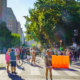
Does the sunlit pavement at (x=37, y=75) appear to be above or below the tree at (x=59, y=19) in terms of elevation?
below

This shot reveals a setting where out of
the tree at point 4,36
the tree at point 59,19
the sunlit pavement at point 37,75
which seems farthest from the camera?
the tree at point 4,36

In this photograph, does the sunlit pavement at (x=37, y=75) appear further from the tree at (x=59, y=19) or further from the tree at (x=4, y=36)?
the tree at (x=4, y=36)

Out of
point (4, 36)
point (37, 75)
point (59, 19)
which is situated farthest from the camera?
point (4, 36)

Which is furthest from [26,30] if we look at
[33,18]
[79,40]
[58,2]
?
[79,40]

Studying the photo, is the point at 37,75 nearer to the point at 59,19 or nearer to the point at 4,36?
the point at 59,19

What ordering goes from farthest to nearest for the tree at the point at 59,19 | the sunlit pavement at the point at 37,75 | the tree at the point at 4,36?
1. the tree at the point at 4,36
2. the tree at the point at 59,19
3. the sunlit pavement at the point at 37,75

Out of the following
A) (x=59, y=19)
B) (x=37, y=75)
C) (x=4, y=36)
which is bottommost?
(x=37, y=75)

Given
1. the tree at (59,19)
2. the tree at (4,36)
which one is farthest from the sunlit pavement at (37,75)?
the tree at (4,36)

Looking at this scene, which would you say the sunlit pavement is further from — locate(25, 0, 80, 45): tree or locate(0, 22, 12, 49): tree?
locate(0, 22, 12, 49): tree

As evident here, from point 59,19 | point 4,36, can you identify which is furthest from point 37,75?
point 4,36

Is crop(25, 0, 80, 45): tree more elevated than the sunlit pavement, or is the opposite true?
crop(25, 0, 80, 45): tree

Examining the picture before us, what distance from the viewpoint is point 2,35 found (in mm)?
66562

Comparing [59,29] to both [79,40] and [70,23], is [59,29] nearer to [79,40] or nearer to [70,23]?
[70,23]

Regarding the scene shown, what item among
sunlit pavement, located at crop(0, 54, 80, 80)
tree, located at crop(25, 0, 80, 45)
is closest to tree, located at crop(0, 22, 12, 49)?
tree, located at crop(25, 0, 80, 45)
